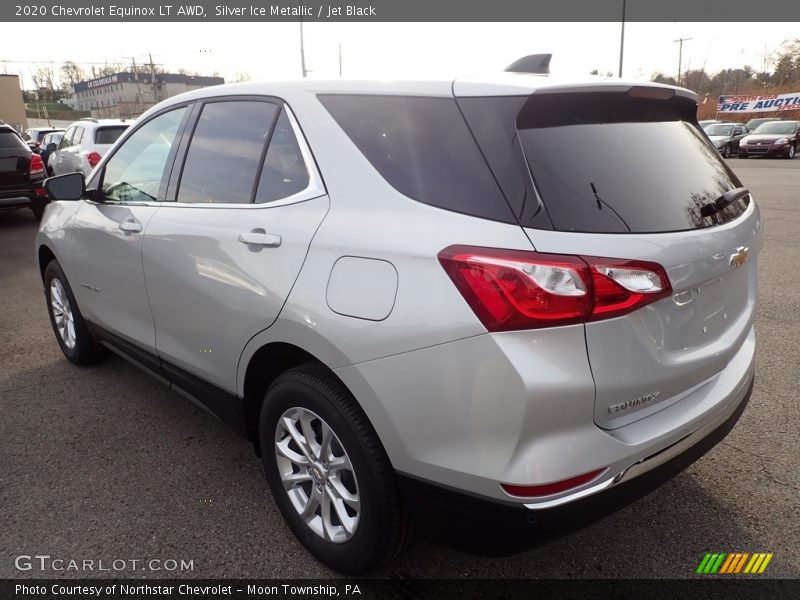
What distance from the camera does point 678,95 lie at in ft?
7.20

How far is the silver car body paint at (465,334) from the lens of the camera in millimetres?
1620

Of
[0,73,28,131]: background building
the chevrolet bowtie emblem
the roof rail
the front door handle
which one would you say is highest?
[0,73,28,131]: background building

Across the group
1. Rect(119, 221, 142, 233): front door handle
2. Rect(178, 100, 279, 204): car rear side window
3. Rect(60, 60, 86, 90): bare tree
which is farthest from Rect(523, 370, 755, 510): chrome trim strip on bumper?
Rect(60, 60, 86, 90): bare tree

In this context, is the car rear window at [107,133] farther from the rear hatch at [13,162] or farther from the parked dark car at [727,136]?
the parked dark car at [727,136]

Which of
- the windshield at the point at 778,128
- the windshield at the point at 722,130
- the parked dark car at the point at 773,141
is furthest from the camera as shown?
the windshield at the point at 722,130

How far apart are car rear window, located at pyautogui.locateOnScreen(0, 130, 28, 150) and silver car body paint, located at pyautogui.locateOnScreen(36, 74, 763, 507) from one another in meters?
9.13

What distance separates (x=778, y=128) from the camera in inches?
1047

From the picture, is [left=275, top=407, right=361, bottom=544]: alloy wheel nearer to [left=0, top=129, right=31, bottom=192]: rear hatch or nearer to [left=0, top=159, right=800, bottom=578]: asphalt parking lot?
[left=0, top=159, right=800, bottom=578]: asphalt parking lot

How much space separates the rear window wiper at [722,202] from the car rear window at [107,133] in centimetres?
1152

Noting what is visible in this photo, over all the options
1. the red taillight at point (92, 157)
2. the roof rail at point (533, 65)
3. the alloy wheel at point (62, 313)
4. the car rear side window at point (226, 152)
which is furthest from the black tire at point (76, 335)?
the red taillight at point (92, 157)

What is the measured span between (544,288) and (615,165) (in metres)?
0.55

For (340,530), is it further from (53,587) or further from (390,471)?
(53,587)

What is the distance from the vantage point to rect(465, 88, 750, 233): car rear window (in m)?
1.72

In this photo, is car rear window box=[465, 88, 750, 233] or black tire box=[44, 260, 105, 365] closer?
car rear window box=[465, 88, 750, 233]
